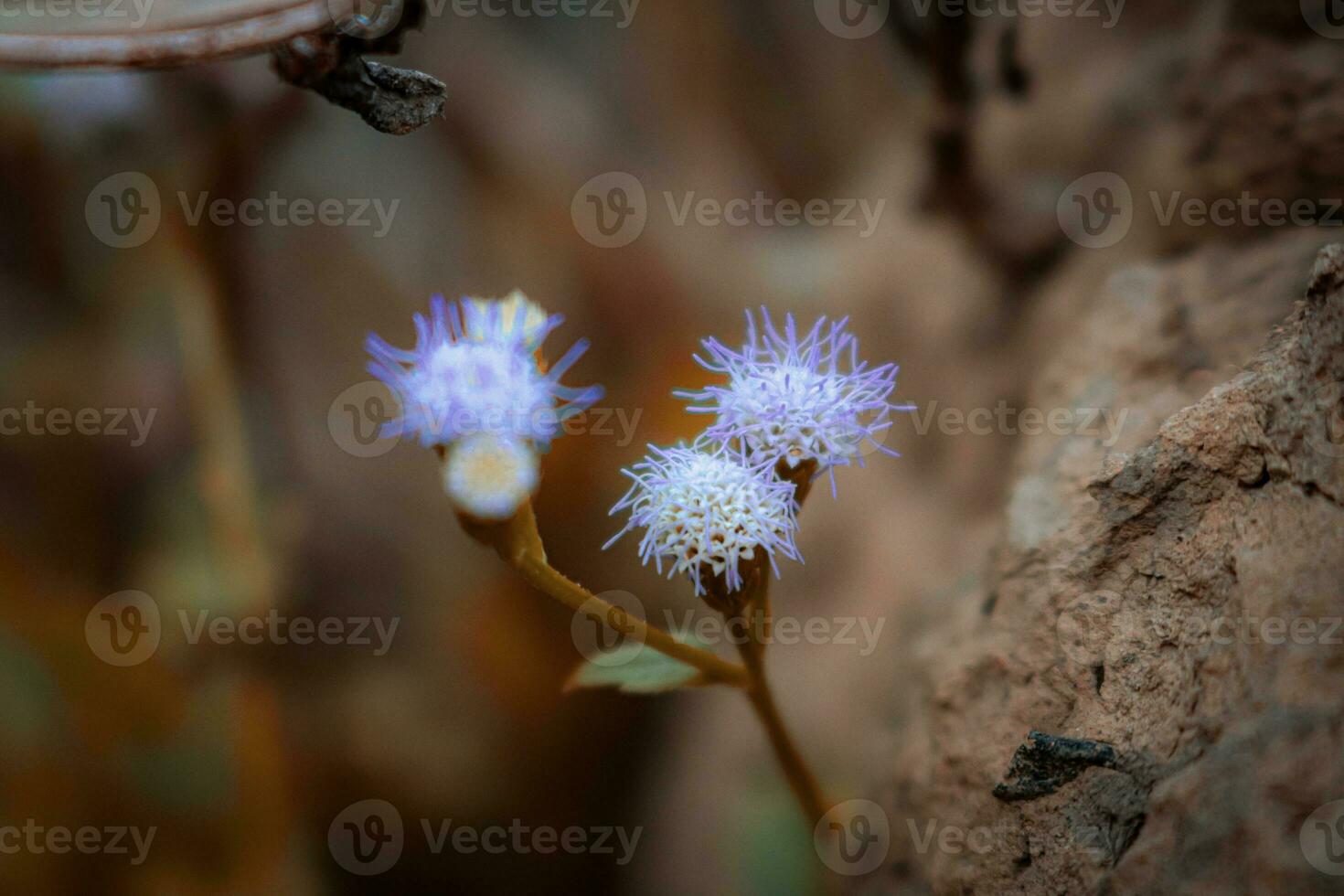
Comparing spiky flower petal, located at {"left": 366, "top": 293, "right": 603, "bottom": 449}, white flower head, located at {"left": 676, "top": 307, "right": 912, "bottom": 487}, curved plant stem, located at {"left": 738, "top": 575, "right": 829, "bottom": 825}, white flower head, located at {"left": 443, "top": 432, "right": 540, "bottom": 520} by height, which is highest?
white flower head, located at {"left": 676, "top": 307, "right": 912, "bottom": 487}

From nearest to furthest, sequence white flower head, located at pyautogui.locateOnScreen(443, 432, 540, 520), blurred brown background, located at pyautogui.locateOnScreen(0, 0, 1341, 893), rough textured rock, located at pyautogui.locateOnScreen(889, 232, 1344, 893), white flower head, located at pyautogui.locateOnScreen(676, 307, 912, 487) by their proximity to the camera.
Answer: rough textured rock, located at pyautogui.locateOnScreen(889, 232, 1344, 893) < white flower head, located at pyautogui.locateOnScreen(443, 432, 540, 520) < white flower head, located at pyautogui.locateOnScreen(676, 307, 912, 487) < blurred brown background, located at pyautogui.locateOnScreen(0, 0, 1341, 893)

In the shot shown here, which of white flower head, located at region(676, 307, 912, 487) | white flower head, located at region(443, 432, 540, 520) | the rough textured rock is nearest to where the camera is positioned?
the rough textured rock

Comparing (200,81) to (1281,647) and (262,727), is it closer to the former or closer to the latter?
(262,727)

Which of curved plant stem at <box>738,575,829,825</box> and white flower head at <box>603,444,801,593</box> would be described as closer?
white flower head at <box>603,444,801,593</box>

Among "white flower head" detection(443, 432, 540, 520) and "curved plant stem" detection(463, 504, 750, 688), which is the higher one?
"white flower head" detection(443, 432, 540, 520)

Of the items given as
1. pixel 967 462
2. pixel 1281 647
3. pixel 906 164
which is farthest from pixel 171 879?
pixel 906 164

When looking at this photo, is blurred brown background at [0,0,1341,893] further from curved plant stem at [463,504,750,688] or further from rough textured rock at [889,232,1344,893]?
curved plant stem at [463,504,750,688]

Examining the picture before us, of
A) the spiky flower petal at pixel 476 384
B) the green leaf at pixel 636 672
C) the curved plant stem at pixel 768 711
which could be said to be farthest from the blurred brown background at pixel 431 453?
the spiky flower petal at pixel 476 384

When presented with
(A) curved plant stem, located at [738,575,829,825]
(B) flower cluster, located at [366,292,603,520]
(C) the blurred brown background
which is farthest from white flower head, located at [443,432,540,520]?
(C) the blurred brown background
